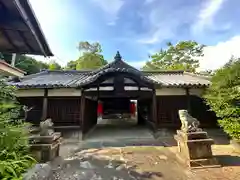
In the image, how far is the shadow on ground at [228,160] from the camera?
4.77 m

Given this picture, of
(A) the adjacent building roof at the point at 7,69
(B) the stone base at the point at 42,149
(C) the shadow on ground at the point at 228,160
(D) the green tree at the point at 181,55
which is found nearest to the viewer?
(A) the adjacent building roof at the point at 7,69

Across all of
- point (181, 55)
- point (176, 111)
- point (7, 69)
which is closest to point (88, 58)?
point (181, 55)

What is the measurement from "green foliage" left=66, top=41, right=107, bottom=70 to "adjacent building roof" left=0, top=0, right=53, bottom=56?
2448 centimetres

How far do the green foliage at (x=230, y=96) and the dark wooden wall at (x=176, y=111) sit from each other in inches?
119

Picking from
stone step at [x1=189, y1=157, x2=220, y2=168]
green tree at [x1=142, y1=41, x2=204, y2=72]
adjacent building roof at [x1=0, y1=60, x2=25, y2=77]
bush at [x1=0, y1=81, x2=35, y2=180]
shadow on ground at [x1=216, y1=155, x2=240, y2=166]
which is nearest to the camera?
bush at [x1=0, y1=81, x2=35, y2=180]

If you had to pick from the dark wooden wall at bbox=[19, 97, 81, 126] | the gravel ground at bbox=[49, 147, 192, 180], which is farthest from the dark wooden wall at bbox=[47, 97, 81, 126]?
the gravel ground at bbox=[49, 147, 192, 180]

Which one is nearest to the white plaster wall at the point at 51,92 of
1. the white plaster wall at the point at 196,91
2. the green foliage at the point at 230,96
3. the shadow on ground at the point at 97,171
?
the shadow on ground at the point at 97,171

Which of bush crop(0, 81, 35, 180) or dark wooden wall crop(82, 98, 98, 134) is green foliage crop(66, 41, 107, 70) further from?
bush crop(0, 81, 35, 180)

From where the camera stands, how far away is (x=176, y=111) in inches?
366

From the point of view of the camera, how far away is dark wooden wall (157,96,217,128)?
30.1ft

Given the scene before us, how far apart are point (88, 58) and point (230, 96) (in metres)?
26.0

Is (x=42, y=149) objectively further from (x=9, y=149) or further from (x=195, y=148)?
(x=195, y=148)

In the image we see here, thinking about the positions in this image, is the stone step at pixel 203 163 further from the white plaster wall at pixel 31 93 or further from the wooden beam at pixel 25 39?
the white plaster wall at pixel 31 93

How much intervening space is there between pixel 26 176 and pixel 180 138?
171 inches
